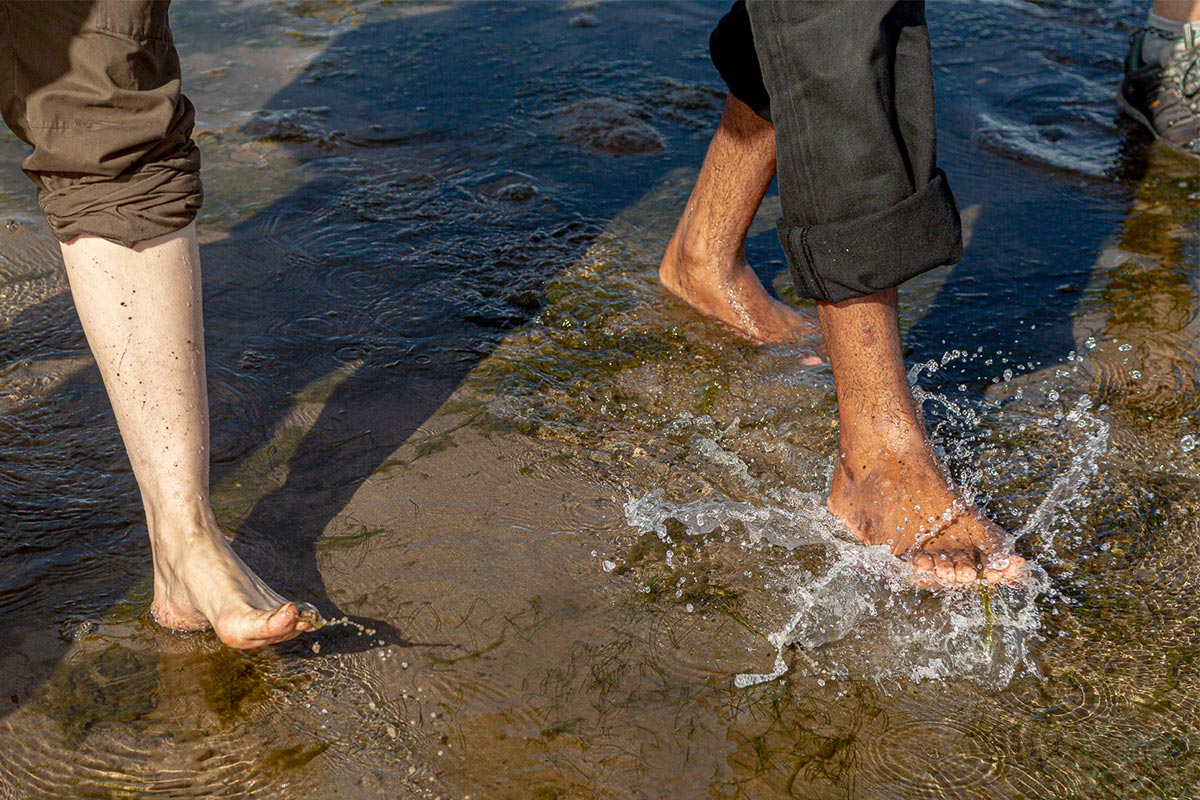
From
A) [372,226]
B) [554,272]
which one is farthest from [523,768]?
[372,226]

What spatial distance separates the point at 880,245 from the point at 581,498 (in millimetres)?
819

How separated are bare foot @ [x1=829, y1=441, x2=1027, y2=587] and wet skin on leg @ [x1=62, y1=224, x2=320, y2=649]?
1112 millimetres

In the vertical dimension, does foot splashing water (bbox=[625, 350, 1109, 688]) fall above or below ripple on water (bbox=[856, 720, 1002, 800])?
below

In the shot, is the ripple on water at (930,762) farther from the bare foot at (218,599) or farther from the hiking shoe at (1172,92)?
the hiking shoe at (1172,92)

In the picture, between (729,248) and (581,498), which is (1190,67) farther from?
(581,498)

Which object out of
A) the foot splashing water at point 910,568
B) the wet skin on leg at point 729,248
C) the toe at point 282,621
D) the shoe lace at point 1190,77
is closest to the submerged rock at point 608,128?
the wet skin on leg at point 729,248

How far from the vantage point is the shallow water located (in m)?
1.81

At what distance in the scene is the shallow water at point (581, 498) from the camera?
1811mm

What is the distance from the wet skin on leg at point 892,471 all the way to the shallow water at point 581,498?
Result: 71 millimetres

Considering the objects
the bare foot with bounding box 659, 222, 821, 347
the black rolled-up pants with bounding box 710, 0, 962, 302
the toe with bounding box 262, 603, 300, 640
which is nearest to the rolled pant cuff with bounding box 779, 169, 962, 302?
the black rolled-up pants with bounding box 710, 0, 962, 302

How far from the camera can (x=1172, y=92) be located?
13.4ft

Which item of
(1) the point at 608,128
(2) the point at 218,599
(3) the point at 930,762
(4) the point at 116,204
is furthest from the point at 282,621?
(1) the point at 608,128

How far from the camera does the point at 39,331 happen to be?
278 centimetres

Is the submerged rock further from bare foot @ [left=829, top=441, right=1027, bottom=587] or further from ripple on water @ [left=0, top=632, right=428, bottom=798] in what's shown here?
ripple on water @ [left=0, top=632, right=428, bottom=798]
